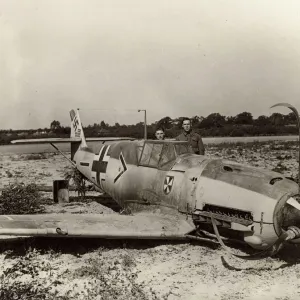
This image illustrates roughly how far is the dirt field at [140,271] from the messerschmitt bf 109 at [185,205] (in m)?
0.33

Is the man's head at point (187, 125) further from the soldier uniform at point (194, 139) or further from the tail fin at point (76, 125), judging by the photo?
the tail fin at point (76, 125)

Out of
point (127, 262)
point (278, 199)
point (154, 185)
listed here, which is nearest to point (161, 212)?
point (154, 185)

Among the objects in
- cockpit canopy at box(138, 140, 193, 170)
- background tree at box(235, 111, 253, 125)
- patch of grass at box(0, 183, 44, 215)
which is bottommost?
patch of grass at box(0, 183, 44, 215)

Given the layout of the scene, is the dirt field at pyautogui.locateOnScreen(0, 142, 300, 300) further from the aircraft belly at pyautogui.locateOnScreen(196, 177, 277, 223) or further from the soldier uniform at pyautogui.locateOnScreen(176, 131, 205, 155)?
the soldier uniform at pyautogui.locateOnScreen(176, 131, 205, 155)

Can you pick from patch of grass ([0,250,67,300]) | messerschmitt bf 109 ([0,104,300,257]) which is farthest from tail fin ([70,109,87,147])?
patch of grass ([0,250,67,300])

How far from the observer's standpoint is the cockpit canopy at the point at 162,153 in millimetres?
7316

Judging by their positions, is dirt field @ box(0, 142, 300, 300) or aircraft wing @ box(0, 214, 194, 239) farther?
aircraft wing @ box(0, 214, 194, 239)

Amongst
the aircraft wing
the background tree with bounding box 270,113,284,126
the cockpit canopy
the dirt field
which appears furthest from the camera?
the background tree with bounding box 270,113,284,126

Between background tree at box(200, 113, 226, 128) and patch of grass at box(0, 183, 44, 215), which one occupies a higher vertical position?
background tree at box(200, 113, 226, 128)

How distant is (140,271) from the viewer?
552 centimetres

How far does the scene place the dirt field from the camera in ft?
15.6

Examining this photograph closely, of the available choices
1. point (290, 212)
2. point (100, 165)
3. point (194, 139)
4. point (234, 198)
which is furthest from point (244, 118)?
point (290, 212)

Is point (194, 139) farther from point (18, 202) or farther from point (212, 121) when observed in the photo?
point (212, 121)

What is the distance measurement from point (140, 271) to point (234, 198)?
1.71 metres
